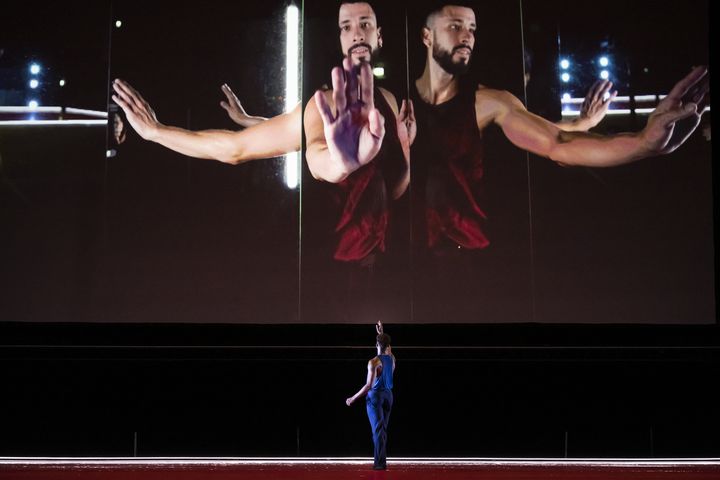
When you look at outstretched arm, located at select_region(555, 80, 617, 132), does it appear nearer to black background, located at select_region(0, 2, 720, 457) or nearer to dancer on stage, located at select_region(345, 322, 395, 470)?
black background, located at select_region(0, 2, 720, 457)

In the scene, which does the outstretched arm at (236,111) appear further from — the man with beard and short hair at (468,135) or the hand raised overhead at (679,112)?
the hand raised overhead at (679,112)

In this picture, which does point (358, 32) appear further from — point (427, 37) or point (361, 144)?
point (361, 144)

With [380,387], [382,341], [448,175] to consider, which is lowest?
[380,387]

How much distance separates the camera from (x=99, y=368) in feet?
26.0

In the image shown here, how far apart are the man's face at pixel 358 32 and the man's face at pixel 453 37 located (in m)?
0.57

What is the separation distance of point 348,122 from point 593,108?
2364mm

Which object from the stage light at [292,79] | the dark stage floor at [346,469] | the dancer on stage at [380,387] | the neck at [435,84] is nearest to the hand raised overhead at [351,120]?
the stage light at [292,79]

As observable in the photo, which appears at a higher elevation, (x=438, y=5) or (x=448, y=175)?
(x=438, y=5)

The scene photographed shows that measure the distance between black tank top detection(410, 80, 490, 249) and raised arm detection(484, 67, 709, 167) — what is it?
22 cm

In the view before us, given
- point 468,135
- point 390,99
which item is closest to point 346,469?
point 468,135

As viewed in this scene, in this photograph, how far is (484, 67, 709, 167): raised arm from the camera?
790 cm

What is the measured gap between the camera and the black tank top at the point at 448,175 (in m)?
7.88

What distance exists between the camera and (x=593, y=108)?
789 cm

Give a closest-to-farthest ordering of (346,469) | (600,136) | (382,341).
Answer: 1. (382,341)
2. (346,469)
3. (600,136)
